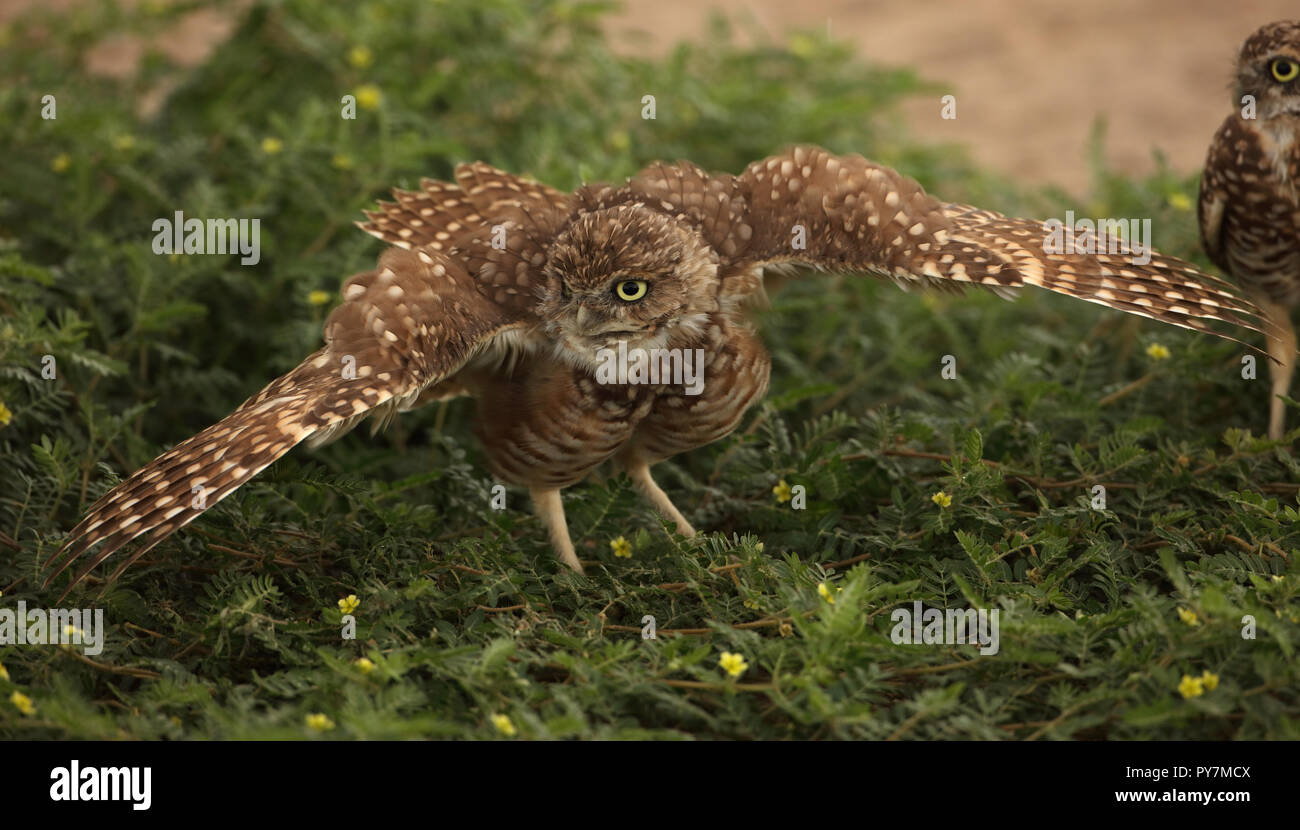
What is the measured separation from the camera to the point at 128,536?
3.36 m

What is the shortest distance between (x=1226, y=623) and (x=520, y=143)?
472 centimetres

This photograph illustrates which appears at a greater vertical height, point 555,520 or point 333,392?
point 333,392

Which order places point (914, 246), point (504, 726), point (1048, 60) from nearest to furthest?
1. point (504, 726)
2. point (914, 246)
3. point (1048, 60)

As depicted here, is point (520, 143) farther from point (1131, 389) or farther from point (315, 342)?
point (1131, 389)

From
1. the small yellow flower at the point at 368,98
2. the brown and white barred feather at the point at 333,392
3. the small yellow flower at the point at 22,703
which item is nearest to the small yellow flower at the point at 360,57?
the small yellow flower at the point at 368,98

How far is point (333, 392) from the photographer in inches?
136

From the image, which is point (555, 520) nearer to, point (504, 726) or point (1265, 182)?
point (504, 726)

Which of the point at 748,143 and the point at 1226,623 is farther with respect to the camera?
the point at 748,143

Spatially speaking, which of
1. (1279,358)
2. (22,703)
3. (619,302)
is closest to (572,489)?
(619,302)

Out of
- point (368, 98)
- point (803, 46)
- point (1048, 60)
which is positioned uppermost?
point (1048, 60)

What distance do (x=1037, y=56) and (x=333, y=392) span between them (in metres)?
8.51

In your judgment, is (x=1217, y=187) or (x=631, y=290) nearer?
(x=631, y=290)
